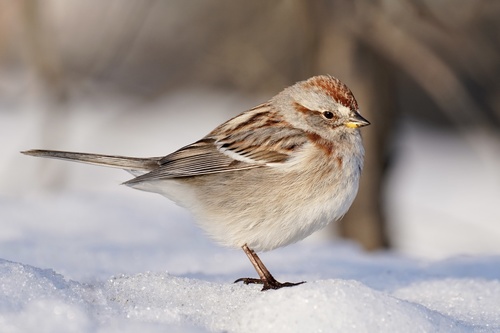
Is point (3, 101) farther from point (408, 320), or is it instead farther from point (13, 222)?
point (408, 320)

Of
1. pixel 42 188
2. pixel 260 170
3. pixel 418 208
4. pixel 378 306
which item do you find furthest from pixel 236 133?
pixel 418 208

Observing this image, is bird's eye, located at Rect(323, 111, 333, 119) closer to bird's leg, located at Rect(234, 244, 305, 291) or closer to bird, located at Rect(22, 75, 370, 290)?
bird, located at Rect(22, 75, 370, 290)

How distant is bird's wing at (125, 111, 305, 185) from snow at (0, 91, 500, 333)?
20.5 inches

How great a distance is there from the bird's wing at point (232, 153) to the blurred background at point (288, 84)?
3.93 feet

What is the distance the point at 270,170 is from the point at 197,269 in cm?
86

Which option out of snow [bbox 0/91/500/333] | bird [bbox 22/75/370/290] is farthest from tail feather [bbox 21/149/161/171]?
snow [bbox 0/91/500/333]

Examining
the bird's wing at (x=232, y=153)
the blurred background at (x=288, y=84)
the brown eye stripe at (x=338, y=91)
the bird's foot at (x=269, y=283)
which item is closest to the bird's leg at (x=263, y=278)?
the bird's foot at (x=269, y=283)

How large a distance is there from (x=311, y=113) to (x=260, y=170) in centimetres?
47

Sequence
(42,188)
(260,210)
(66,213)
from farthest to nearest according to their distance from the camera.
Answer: (42,188), (66,213), (260,210)

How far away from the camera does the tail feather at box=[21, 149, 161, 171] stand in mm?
4371

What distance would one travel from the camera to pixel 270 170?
4309mm

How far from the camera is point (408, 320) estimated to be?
3051mm

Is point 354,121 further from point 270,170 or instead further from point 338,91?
point 270,170

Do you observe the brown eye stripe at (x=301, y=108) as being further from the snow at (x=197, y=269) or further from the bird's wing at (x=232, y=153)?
the snow at (x=197, y=269)
